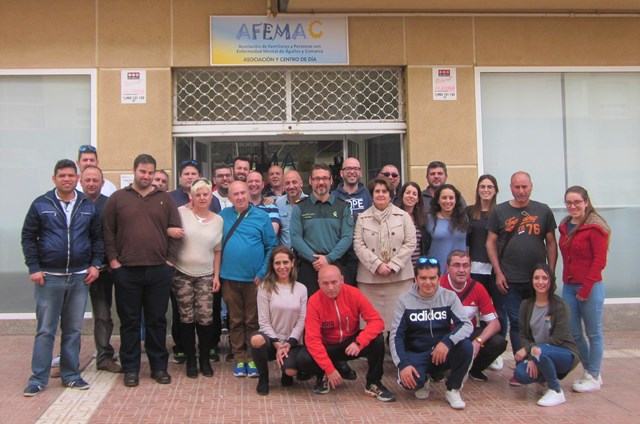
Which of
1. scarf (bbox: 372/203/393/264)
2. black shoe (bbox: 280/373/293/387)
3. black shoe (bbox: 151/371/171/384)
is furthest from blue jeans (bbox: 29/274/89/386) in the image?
scarf (bbox: 372/203/393/264)

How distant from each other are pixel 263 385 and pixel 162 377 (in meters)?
0.92

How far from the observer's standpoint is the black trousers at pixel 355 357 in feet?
16.0

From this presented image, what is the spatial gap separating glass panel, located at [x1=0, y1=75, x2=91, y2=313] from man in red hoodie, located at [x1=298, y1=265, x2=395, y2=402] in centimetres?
391

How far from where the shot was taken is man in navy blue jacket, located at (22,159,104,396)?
487cm

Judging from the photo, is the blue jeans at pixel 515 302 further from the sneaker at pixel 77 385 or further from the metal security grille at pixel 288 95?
the sneaker at pixel 77 385

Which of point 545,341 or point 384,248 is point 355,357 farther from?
point 545,341

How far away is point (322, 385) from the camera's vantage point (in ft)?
16.5

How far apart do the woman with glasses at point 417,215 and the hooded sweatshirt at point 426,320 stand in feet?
2.82

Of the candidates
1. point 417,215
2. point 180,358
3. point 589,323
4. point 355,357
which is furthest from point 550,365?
point 180,358

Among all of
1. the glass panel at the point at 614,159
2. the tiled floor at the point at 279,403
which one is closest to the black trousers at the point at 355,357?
the tiled floor at the point at 279,403

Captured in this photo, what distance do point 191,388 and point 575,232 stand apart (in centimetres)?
349

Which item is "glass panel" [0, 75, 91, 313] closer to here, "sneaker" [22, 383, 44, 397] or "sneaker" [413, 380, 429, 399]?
"sneaker" [22, 383, 44, 397]

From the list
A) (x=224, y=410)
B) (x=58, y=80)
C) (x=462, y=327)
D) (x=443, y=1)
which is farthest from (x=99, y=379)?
(x=443, y=1)

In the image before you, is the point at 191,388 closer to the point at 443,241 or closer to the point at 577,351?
the point at 443,241
